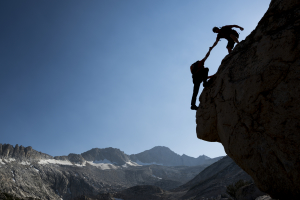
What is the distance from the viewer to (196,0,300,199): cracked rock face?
292 cm

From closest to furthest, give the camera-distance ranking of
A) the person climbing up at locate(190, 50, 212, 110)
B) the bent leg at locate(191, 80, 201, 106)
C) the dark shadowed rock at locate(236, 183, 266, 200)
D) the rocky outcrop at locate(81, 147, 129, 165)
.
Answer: the person climbing up at locate(190, 50, 212, 110)
the bent leg at locate(191, 80, 201, 106)
the dark shadowed rock at locate(236, 183, 266, 200)
the rocky outcrop at locate(81, 147, 129, 165)

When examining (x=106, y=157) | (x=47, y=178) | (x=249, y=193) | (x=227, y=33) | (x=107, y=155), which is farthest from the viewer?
(x=107, y=155)

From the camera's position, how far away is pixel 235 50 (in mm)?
4438

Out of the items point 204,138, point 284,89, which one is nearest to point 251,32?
point 284,89

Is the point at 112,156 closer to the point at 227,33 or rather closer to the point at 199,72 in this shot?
the point at 199,72

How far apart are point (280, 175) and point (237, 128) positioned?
1064 millimetres

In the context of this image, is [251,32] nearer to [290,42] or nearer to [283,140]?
[290,42]

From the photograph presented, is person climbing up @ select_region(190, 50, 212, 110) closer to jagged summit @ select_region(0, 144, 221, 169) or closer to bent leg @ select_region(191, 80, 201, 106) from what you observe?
bent leg @ select_region(191, 80, 201, 106)

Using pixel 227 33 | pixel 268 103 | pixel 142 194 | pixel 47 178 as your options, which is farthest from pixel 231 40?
pixel 47 178

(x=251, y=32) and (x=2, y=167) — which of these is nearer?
(x=251, y=32)

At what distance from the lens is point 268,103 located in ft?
10.7

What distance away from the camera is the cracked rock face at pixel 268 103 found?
9.57 ft

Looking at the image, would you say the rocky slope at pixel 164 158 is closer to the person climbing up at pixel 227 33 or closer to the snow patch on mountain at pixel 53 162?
the snow patch on mountain at pixel 53 162

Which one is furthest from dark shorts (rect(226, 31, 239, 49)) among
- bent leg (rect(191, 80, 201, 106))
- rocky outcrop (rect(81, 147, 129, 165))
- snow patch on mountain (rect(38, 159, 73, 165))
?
rocky outcrop (rect(81, 147, 129, 165))
